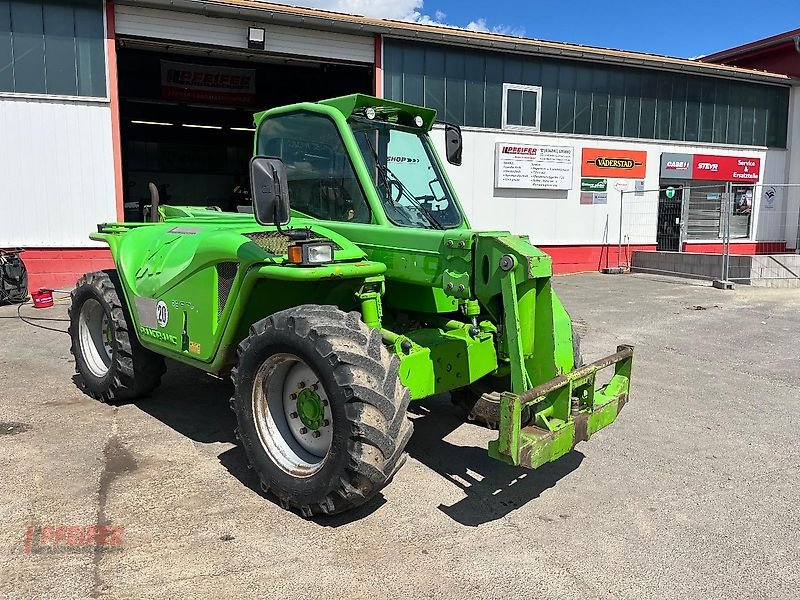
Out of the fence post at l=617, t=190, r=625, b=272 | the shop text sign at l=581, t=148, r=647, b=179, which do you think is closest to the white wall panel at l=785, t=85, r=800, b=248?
the shop text sign at l=581, t=148, r=647, b=179

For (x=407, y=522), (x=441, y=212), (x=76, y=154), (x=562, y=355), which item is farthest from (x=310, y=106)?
(x=76, y=154)

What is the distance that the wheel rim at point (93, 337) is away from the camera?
588 cm

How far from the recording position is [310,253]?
11.7 feet

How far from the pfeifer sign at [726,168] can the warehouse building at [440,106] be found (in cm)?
4

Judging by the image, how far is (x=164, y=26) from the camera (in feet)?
39.8

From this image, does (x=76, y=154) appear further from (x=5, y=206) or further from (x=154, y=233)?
(x=154, y=233)

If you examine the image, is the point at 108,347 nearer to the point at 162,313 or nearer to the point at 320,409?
the point at 162,313

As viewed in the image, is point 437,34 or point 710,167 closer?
point 437,34

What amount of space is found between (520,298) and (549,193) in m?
12.5

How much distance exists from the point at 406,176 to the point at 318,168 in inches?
24.9

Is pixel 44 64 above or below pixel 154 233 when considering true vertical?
above

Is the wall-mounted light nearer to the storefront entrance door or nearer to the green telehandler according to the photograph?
the green telehandler

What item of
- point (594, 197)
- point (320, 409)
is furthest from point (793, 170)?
point (320, 409)

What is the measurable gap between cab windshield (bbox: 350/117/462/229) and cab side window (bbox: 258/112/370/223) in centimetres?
15
